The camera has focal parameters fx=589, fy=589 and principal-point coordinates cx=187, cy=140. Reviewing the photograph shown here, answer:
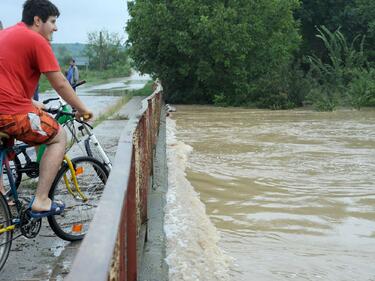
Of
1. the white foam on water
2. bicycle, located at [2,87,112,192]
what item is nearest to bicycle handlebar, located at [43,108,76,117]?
bicycle, located at [2,87,112,192]

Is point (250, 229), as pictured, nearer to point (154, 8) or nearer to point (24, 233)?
point (24, 233)

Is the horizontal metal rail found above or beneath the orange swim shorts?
beneath

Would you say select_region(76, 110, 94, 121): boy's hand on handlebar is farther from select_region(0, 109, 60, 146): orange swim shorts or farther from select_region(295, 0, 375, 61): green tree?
select_region(295, 0, 375, 61): green tree

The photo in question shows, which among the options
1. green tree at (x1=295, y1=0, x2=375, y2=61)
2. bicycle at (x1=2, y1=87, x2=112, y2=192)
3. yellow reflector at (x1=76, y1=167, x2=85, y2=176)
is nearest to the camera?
yellow reflector at (x1=76, y1=167, x2=85, y2=176)

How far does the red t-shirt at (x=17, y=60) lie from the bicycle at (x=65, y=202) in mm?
262

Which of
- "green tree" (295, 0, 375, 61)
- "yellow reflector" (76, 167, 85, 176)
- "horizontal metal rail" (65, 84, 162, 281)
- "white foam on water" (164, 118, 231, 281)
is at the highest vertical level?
"green tree" (295, 0, 375, 61)

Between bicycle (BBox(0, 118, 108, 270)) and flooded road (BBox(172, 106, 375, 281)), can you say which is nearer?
bicycle (BBox(0, 118, 108, 270))

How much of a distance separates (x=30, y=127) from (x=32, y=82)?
0.36m

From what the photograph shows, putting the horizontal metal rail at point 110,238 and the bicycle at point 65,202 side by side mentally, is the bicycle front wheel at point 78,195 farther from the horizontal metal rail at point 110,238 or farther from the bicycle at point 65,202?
the horizontal metal rail at point 110,238

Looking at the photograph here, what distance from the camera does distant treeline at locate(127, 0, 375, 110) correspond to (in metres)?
26.2

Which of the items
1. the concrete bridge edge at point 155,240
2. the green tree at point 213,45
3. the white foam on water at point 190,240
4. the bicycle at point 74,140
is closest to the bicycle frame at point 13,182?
the bicycle at point 74,140

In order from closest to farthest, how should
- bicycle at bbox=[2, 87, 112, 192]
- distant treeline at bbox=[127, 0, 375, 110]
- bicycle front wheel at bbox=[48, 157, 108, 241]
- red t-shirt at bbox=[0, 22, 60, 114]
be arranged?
1. red t-shirt at bbox=[0, 22, 60, 114]
2. bicycle front wheel at bbox=[48, 157, 108, 241]
3. bicycle at bbox=[2, 87, 112, 192]
4. distant treeline at bbox=[127, 0, 375, 110]

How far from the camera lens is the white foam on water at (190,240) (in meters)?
4.98

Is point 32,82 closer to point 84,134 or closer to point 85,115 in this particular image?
point 85,115
